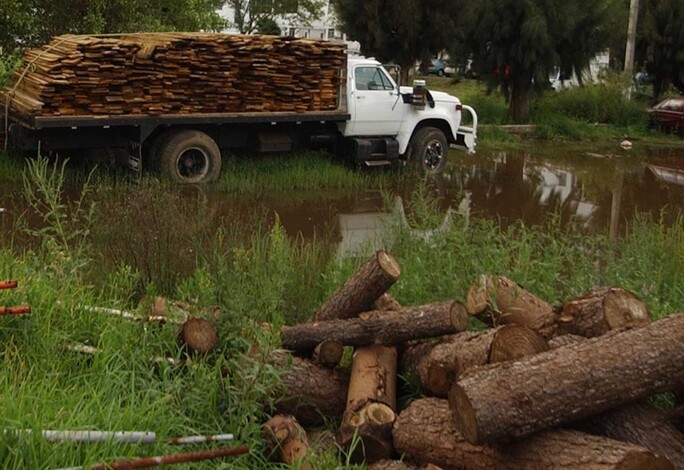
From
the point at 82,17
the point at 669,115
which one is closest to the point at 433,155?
the point at 82,17

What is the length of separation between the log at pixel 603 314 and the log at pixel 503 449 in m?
0.95

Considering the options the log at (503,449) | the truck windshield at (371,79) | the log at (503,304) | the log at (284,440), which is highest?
the truck windshield at (371,79)

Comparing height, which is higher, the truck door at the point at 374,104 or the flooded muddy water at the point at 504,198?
the truck door at the point at 374,104

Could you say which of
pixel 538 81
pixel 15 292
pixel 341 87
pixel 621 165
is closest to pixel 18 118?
pixel 341 87

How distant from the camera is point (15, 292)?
18.8 feet

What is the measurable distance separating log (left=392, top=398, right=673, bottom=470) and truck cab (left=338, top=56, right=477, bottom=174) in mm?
11964

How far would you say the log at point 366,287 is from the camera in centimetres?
581

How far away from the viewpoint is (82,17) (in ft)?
55.7

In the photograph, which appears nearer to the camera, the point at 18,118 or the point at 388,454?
the point at 388,454

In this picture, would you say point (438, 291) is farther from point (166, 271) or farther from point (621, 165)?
point (621, 165)

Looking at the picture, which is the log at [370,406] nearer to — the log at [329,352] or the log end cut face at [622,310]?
the log at [329,352]

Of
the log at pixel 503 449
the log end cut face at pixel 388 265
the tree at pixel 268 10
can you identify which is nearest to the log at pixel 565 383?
the log at pixel 503 449

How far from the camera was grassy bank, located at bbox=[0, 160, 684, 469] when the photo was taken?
4719 mm

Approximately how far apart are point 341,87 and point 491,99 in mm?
15748
